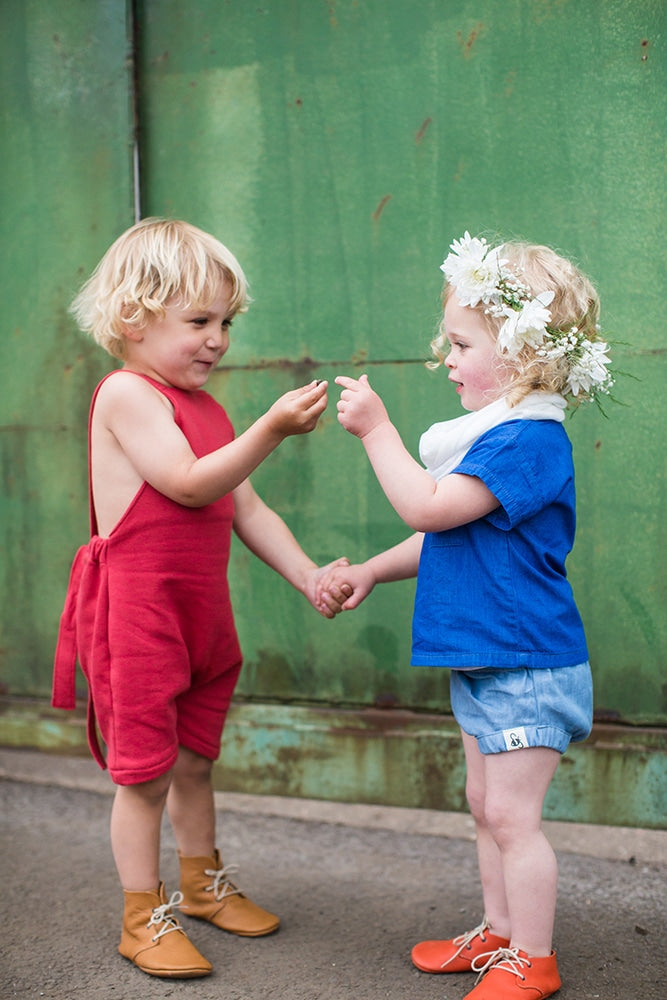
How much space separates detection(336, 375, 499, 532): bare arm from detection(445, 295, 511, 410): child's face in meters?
0.18

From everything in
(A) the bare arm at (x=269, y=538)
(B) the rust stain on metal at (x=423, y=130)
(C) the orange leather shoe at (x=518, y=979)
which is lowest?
(C) the orange leather shoe at (x=518, y=979)

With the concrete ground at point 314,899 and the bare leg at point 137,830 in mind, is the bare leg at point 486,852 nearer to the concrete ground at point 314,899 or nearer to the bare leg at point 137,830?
the concrete ground at point 314,899

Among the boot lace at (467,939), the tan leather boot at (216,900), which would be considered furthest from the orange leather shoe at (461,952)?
the tan leather boot at (216,900)

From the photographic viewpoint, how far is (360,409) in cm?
213

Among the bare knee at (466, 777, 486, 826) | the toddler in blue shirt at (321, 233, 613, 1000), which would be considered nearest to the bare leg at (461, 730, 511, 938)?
the bare knee at (466, 777, 486, 826)

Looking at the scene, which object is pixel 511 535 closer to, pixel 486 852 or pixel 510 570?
pixel 510 570

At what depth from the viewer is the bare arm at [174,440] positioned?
216 cm

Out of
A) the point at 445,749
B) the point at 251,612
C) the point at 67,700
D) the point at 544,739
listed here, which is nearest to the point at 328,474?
the point at 251,612

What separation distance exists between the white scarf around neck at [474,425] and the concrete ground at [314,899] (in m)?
A: 1.12

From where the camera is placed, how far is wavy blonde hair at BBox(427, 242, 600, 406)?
206 centimetres

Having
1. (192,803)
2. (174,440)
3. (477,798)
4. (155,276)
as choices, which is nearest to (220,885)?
(192,803)

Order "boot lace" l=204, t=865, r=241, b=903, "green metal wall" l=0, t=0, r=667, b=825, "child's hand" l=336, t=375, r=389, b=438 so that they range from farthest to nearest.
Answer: "green metal wall" l=0, t=0, r=667, b=825 → "boot lace" l=204, t=865, r=241, b=903 → "child's hand" l=336, t=375, r=389, b=438

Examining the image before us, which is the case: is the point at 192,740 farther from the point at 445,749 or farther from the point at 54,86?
the point at 54,86

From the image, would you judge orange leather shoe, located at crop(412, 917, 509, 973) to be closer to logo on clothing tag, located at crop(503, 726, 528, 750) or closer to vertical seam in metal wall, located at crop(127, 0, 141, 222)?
logo on clothing tag, located at crop(503, 726, 528, 750)
